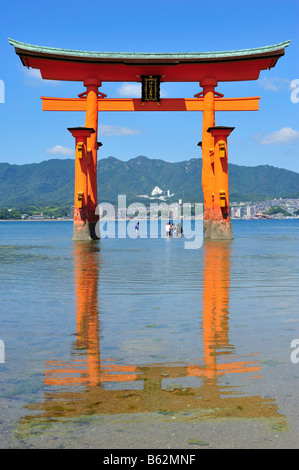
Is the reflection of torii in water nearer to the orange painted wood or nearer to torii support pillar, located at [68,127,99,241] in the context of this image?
torii support pillar, located at [68,127,99,241]

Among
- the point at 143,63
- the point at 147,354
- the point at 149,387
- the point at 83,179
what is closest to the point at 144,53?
the point at 143,63

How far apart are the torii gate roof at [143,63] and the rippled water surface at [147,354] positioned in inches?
691

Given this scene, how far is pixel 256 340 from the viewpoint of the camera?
5.77 metres

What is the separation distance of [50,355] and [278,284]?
258 inches

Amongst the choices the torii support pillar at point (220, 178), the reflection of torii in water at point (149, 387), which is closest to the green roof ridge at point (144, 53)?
the torii support pillar at point (220, 178)

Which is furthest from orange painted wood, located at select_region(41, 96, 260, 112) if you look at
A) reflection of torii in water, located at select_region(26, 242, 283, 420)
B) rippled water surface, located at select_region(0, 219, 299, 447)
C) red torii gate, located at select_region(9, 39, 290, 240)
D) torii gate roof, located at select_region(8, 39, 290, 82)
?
reflection of torii in water, located at select_region(26, 242, 283, 420)

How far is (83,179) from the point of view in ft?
86.0

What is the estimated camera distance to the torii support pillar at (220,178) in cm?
2655

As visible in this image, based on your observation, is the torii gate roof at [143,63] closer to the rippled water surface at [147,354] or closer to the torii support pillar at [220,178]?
the torii support pillar at [220,178]

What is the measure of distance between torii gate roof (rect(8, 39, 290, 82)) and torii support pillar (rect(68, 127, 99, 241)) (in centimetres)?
333

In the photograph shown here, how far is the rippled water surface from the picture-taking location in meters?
3.67

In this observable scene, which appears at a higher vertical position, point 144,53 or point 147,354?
point 144,53

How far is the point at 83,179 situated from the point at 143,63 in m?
6.51

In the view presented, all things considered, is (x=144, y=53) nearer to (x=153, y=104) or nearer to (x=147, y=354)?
(x=153, y=104)
